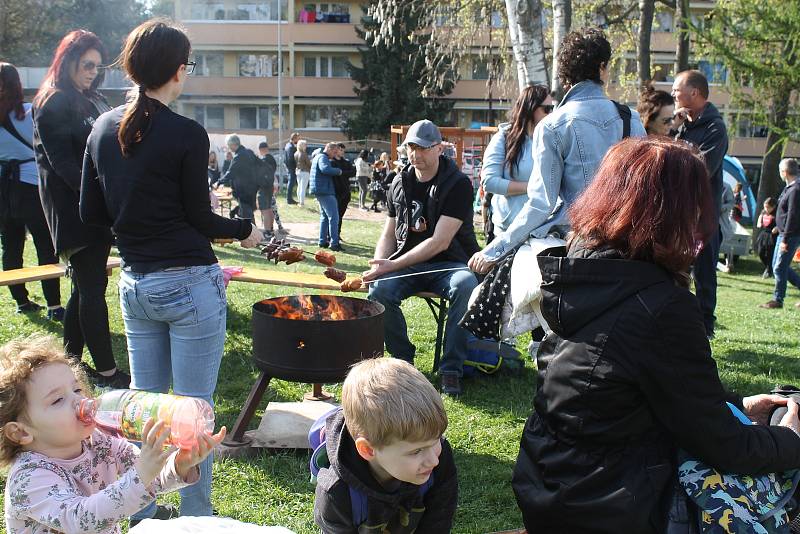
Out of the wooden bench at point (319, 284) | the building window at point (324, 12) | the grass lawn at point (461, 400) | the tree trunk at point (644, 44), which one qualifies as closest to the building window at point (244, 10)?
the building window at point (324, 12)

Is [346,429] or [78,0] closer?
[346,429]

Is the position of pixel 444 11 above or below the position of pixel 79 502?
above

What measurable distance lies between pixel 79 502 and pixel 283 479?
1842 mm

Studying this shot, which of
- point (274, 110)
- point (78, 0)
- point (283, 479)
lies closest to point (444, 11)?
point (283, 479)

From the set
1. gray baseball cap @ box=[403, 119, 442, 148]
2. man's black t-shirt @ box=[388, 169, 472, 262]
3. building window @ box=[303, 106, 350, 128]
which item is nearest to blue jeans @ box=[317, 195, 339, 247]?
man's black t-shirt @ box=[388, 169, 472, 262]

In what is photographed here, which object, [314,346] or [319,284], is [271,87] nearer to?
[319,284]

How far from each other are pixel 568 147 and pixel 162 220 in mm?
2201

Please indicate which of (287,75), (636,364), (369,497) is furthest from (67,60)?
(287,75)

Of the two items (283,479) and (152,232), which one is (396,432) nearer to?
(152,232)

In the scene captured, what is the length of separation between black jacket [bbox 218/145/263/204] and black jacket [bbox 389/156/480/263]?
29.3ft

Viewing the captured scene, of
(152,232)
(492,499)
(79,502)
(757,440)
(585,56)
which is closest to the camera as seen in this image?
(79,502)

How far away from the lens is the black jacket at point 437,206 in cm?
526

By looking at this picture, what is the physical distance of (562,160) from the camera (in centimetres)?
403

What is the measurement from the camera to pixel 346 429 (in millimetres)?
2234
